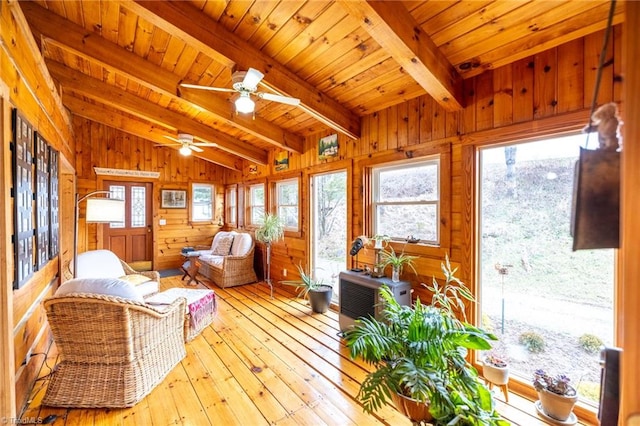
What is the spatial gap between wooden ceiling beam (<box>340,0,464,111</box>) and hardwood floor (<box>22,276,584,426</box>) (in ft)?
8.04

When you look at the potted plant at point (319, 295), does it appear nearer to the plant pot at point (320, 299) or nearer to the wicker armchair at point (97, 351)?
the plant pot at point (320, 299)

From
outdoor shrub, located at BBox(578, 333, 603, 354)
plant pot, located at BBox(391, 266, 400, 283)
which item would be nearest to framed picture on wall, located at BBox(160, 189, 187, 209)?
plant pot, located at BBox(391, 266, 400, 283)

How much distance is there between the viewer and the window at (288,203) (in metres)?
4.91

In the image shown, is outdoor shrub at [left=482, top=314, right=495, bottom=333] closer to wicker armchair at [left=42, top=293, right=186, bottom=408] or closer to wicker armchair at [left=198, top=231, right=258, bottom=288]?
wicker armchair at [left=42, top=293, right=186, bottom=408]

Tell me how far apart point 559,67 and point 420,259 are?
1.83 m

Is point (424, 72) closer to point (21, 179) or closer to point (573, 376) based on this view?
point (573, 376)

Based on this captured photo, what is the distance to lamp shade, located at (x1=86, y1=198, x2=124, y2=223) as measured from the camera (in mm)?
2867

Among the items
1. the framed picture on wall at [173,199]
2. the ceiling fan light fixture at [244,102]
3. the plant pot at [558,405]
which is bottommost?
the plant pot at [558,405]

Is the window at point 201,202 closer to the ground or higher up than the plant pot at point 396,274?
higher up

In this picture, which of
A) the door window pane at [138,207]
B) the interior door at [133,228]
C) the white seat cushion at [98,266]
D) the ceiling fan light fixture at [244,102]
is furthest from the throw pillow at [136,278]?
the door window pane at [138,207]

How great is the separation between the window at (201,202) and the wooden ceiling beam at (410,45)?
5966mm

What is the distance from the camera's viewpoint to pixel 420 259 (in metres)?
2.83

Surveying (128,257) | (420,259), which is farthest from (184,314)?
(128,257)

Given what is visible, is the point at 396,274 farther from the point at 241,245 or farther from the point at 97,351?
the point at 241,245
